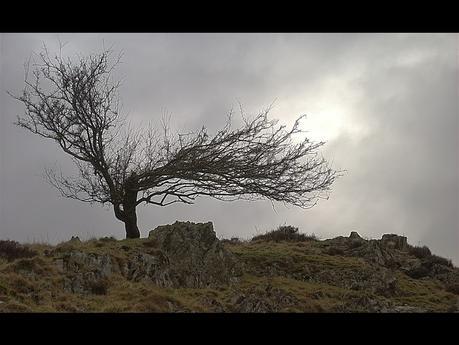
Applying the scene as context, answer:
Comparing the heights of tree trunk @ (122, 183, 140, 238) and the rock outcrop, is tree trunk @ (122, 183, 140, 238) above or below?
above

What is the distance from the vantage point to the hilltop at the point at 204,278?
12.4 metres

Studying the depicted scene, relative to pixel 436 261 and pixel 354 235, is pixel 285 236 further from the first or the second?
pixel 436 261

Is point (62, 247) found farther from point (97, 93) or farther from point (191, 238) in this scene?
point (97, 93)

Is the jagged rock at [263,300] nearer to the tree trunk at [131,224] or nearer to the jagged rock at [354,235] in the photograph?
the tree trunk at [131,224]

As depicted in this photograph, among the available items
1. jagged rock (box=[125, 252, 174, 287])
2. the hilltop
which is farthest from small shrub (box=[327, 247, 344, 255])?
jagged rock (box=[125, 252, 174, 287])

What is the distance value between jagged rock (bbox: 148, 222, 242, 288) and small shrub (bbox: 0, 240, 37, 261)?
382 cm

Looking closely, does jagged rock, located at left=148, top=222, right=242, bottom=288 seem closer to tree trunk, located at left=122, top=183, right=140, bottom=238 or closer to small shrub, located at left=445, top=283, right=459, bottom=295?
tree trunk, located at left=122, top=183, right=140, bottom=238

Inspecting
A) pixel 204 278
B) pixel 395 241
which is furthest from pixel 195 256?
pixel 395 241

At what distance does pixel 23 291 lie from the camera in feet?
40.1

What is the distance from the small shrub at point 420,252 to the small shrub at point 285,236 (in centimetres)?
432

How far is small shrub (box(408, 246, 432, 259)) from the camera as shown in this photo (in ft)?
70.0

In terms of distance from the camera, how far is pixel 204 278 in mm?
15039
